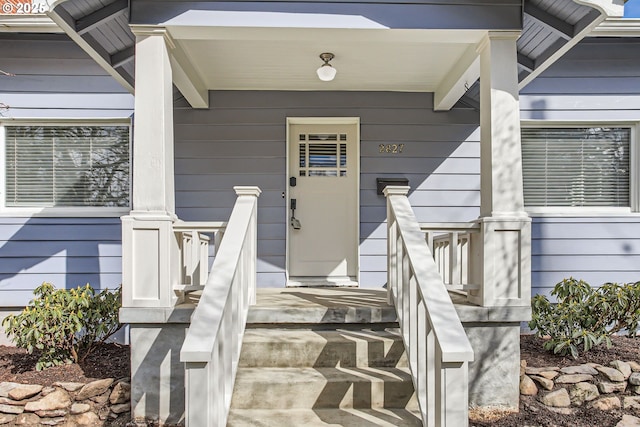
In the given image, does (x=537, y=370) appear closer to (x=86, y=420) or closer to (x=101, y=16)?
(x=86, y=420)

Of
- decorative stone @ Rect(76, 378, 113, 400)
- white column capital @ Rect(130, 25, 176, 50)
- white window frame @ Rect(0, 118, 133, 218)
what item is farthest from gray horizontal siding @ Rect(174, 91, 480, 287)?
decorative stone @ Rect(76, 378, 113, 400)

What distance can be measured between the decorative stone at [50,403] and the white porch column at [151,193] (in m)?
0.89

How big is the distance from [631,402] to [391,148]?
304 centimetres

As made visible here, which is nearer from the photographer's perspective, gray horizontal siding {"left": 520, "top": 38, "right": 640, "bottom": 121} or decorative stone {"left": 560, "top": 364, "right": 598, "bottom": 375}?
decorative stone {"left": 560, "top": 364, "right": 598, "bottom": 375}

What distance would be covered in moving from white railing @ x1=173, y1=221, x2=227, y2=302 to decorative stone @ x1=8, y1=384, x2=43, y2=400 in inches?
47.2

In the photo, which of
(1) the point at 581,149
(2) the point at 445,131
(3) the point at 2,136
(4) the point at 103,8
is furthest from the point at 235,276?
(1) the point at 581,149

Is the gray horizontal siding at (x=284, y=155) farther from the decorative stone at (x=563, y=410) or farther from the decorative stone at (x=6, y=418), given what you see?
the decorative stone at (x=6, y=418)

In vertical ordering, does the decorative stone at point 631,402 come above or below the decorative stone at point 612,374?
below

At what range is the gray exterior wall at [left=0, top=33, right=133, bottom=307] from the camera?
5160 mm

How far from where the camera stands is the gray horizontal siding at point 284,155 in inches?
209

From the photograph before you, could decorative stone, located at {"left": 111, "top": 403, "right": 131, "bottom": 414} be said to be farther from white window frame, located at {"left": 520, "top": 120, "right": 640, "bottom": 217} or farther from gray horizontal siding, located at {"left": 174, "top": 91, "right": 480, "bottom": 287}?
white window frame, located at {"left": 520, "top": 120, "right": 640, "bottom": 217}

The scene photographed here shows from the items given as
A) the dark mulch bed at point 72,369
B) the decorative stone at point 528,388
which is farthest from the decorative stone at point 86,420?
the decorative stone at point 528,388

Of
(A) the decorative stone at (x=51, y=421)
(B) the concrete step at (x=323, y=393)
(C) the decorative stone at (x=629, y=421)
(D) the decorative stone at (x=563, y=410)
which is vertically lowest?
(A) the decorative stone at (x=51, y=421)

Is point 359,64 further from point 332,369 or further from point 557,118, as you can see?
point 332,369
